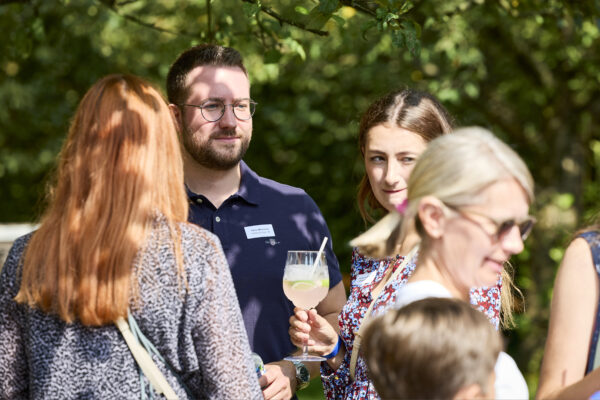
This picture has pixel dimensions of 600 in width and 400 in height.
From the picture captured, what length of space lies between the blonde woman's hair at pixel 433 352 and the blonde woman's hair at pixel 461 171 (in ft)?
1.02

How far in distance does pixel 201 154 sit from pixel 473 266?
1.53 metres

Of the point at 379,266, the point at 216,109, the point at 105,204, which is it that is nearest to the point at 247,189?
the point at 216,109

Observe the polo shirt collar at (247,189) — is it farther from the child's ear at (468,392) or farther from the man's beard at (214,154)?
the child's ear at (468,392)

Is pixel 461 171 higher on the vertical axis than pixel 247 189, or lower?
higher

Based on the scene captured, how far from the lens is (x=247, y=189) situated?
3447 mm

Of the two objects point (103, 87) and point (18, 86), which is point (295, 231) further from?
point (18, 86)

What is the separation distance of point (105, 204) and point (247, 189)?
133cm

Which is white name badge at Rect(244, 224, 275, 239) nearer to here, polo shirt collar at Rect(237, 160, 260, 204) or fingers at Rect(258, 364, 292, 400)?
polo shirt collar at Rect(237, 160, 260, 204)

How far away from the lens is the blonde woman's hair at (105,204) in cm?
207

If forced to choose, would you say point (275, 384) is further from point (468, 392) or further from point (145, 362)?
point (468, 392)

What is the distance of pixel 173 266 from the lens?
2102 millimetres

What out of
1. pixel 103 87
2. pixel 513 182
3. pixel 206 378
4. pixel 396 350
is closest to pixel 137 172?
pixel 103 87

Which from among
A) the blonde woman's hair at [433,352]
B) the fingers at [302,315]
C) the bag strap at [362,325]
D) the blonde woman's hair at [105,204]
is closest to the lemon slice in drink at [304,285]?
the fingers at [302,315]

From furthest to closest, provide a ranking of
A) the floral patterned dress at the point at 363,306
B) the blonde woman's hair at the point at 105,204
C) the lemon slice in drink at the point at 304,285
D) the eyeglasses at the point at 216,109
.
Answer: the eyeglasses at the point at 216,109
the lemon slice in drink at the point at 304,285
the floral patterned dress at the point at 363,306
the blonde woman's hair at the point at 105,204
